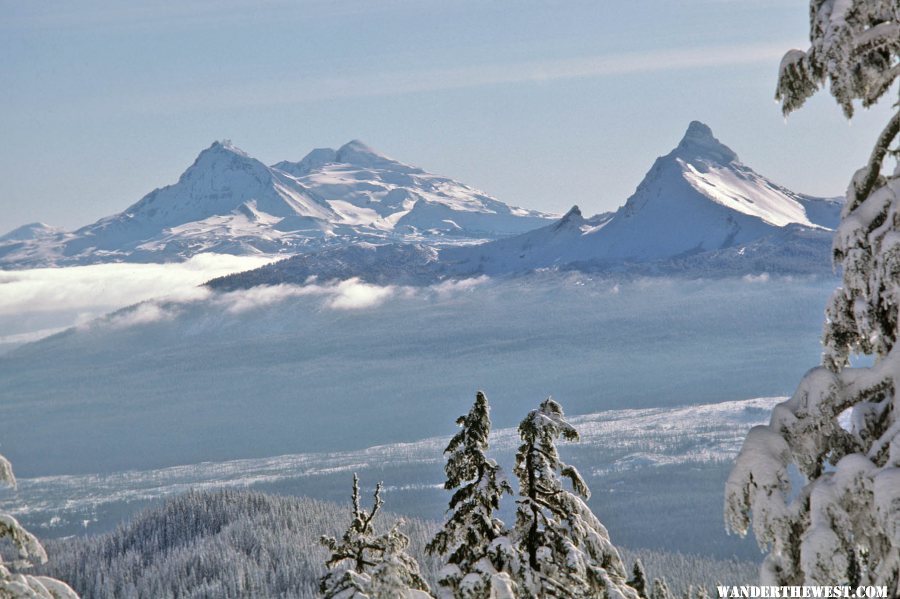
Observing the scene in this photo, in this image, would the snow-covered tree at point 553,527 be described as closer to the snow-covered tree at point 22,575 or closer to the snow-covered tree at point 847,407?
the snow-covered tree at point 847,407

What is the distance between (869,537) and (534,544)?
758 centimetres

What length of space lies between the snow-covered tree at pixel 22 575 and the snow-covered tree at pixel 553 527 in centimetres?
612

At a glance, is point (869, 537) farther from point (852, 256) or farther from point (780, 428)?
point (852, 256)

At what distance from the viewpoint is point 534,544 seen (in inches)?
547

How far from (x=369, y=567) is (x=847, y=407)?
12967mm

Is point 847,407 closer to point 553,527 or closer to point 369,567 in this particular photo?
point 553,527

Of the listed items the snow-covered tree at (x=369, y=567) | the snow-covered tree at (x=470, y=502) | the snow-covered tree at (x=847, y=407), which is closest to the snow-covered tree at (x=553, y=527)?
the snow-covered tree at (x=470, y=502)

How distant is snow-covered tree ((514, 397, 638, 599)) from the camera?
13586 millimetres

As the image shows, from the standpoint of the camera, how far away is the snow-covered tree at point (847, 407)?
21.9ft

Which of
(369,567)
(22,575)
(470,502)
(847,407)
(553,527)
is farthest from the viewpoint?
(369,567)

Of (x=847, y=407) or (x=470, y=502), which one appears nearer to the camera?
(x=847, y=407)

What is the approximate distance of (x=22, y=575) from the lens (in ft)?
37.9

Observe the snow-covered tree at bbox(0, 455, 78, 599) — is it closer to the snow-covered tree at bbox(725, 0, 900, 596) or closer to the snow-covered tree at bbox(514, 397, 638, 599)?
the snow-covered tree at bbox(514, 397, 638, 599)

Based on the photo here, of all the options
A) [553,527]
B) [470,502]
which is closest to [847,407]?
[553,527]
